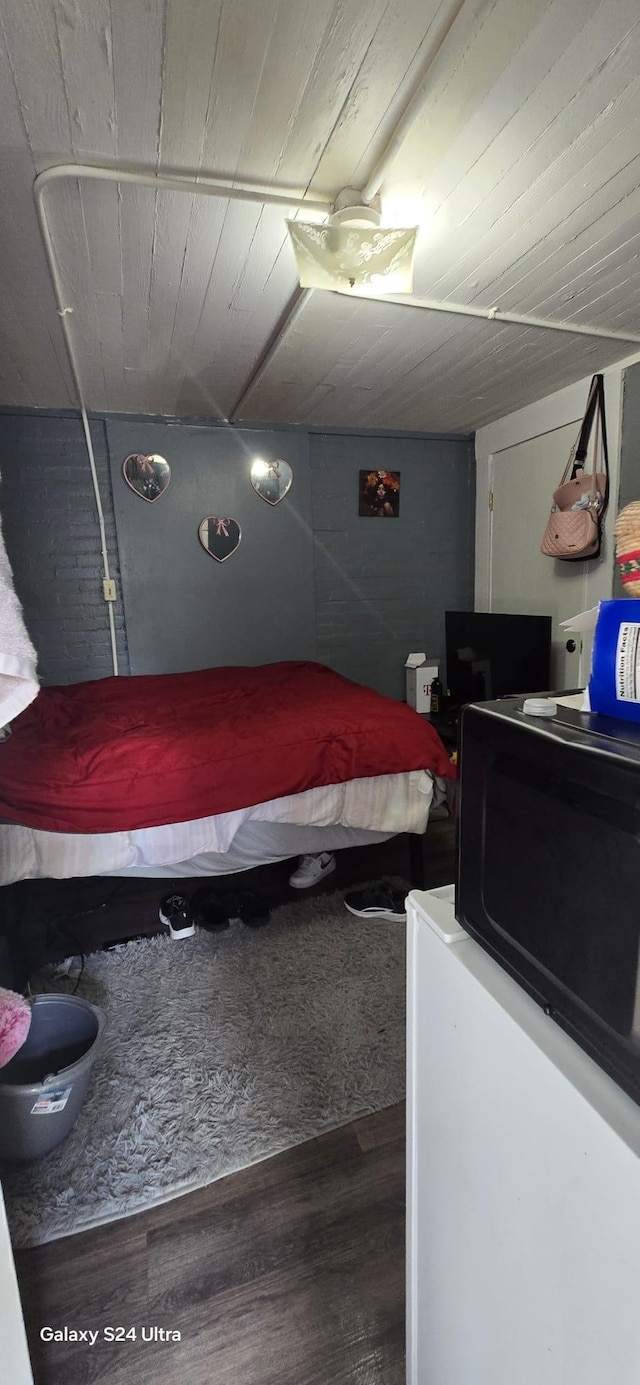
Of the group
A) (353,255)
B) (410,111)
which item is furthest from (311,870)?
(410,111)

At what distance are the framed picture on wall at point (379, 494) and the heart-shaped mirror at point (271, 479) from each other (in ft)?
1.60

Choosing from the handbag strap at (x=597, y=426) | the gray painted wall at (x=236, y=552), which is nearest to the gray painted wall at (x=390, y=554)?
the gray painted wall at (x=236, y=552)

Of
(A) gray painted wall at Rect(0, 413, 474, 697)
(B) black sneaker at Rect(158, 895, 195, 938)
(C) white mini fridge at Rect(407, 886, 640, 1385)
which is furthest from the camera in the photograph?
(A) gray painted wall at Rect(0, 413, 474, 697)

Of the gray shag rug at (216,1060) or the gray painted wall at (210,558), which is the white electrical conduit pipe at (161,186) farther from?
the gray shag rug at (216,1060)

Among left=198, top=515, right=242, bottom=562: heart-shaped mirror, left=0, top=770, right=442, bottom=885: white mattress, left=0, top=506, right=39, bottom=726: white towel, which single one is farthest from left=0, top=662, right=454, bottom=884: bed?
left=198, top=515, right=242, bottom=562: heart-shaped mirror

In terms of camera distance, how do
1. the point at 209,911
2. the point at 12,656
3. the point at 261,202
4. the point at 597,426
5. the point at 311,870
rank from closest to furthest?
the point at 12,656 → the point at 261,202 → the point at 209,911 → the point at 311,870 → the point at 597,426

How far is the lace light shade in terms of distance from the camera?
147cm

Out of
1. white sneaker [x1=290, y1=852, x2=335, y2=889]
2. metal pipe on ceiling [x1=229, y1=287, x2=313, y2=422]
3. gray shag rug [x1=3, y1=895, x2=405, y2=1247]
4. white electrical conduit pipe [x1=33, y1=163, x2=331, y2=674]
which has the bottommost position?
gray shag rug [x1=3, y1=895, x2=405, y2=1247]

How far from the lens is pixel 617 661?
0.59 metres

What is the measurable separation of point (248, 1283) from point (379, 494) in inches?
141

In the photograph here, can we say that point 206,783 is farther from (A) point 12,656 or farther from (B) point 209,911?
(A) point 12,656

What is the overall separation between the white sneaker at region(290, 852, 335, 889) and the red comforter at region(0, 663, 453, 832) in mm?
606

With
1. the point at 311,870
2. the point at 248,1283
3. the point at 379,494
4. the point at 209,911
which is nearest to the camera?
the point at 248,1283

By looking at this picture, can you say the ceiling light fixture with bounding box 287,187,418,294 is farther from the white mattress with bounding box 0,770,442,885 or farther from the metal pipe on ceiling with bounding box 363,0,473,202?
the white mattress with bounding box 0,770,442,885
